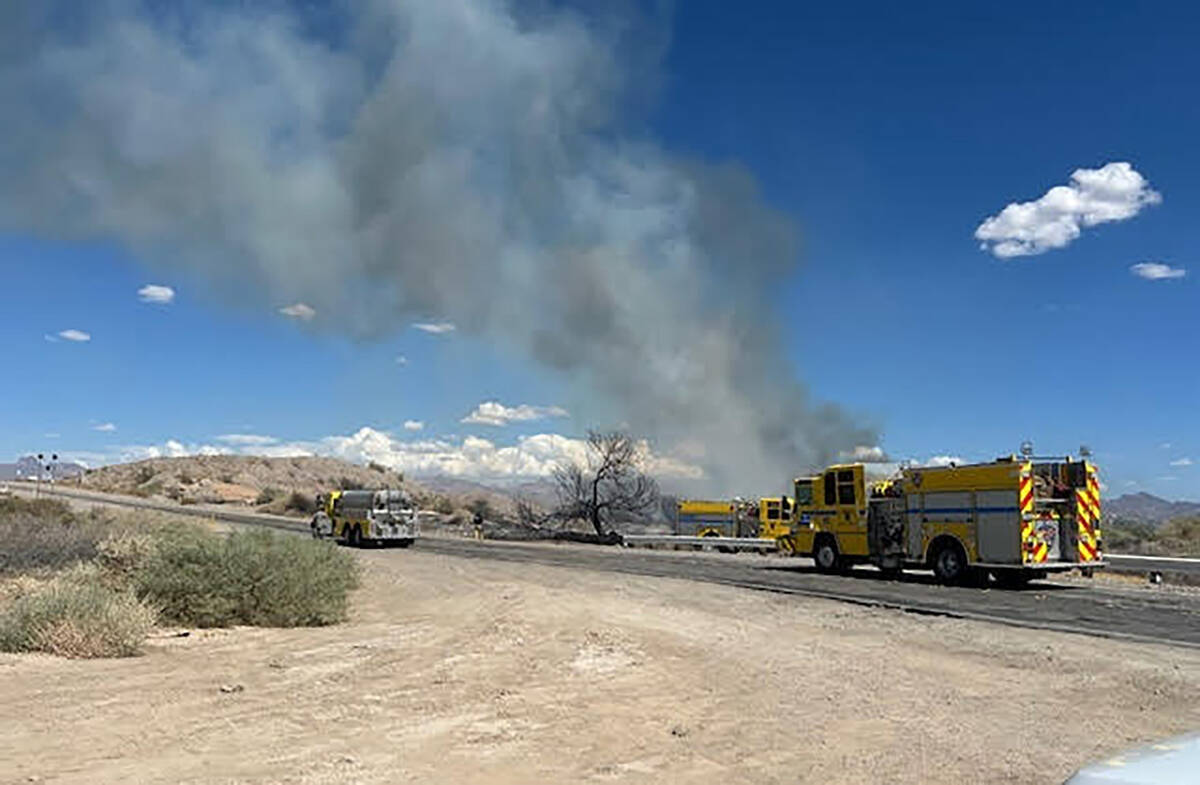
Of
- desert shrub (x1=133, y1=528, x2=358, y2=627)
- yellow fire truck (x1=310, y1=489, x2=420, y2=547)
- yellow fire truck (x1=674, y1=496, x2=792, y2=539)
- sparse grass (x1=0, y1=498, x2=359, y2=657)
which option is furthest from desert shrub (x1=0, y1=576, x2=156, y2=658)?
yellow fire truck (x1=674, y1=496, x2=792, y2=539)

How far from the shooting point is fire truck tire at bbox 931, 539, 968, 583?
25.3 metres

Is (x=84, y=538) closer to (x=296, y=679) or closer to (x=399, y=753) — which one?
(x=296, y=679)

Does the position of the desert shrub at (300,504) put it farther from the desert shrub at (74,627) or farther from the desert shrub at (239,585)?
the desert shrub at (74,627)

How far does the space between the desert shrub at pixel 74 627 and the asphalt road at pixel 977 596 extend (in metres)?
13.1

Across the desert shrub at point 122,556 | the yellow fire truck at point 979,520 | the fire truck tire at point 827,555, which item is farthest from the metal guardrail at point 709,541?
the desert shrub at point 122,556

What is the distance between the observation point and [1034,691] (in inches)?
420

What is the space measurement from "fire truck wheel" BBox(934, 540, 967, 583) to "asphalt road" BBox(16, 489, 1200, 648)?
0.54m

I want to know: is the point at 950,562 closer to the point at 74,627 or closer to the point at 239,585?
the point at 239,585

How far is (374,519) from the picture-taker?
42.8 meters

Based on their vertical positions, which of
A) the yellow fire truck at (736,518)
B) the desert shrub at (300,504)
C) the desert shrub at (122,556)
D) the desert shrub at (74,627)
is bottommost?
the desert shrub at (74,627)

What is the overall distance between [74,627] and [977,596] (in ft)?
56.9

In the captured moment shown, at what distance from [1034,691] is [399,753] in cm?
668

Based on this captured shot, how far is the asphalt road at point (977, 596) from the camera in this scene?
16.8m

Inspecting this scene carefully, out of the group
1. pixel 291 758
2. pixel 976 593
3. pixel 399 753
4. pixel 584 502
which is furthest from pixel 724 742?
pixel 584 502
